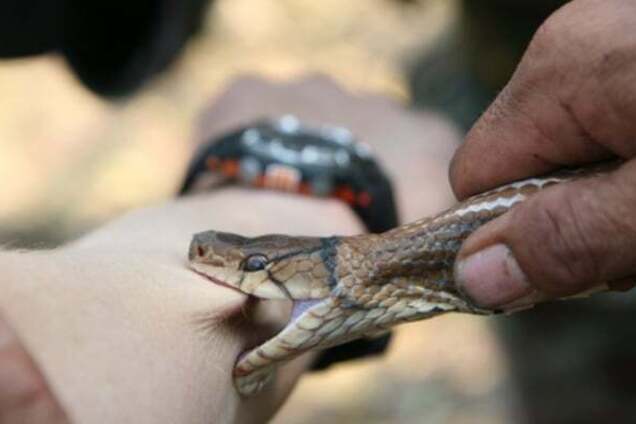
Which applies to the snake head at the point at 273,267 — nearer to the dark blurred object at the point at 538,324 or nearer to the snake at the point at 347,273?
the snake at the point at 347,273

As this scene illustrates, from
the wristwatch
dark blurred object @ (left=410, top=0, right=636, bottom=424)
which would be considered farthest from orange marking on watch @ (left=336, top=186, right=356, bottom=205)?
dark blurred object @ (left=410, top=0, right=636, bottom=424)

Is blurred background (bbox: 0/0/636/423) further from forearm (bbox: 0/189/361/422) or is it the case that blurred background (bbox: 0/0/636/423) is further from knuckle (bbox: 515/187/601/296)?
knuckle (bbox: 515/187/601/296)

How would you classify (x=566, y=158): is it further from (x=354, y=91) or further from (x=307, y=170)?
(x=354, y=91)

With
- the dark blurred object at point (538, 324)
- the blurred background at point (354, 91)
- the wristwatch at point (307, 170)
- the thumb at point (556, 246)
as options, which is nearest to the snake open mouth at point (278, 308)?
the thumb at point (556, 246)

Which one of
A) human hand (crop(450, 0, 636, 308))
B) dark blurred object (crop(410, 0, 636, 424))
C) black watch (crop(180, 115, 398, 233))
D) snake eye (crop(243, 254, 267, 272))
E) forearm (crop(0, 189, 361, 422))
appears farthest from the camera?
dark blurred object (crop(410, 0, 636, 424))

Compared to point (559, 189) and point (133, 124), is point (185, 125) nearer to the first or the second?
point (133, 124)

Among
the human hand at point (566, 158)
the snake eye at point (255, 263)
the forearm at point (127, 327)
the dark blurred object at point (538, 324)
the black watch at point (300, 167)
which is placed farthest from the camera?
the dark blurred object at point (538, 324)
